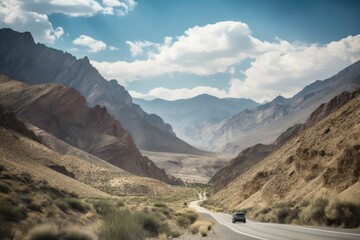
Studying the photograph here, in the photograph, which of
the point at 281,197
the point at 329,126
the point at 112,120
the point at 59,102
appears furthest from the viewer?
the point at 112,120

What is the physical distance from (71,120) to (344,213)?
136495mm

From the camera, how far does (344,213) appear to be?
19.8 m

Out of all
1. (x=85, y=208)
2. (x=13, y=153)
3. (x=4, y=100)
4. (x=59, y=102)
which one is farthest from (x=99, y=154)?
(x=85, y=208)

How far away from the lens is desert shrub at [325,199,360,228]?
757 inches

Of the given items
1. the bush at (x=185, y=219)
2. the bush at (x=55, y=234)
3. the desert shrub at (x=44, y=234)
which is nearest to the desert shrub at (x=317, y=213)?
the bush at (x=185, y=219)


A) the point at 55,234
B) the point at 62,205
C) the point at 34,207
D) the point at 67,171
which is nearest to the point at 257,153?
the point at 67,171

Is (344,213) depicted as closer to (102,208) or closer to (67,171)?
(102,208)

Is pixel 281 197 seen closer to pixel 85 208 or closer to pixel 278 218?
pixel 278 218

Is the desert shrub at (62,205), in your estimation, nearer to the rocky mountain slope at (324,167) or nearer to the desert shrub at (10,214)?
the desert shrub at (10,214)

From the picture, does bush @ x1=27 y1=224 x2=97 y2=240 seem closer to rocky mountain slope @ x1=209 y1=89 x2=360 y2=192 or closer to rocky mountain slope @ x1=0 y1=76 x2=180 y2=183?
rocky mountain slope @ x1=209 y1=89 x2=360 y2=192

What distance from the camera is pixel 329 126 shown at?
5078 centimetres

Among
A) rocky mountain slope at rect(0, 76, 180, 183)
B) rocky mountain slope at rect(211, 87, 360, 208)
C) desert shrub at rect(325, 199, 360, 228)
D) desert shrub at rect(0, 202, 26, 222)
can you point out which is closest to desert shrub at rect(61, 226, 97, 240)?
desert shrub at rect(0, 202, 26, 222)

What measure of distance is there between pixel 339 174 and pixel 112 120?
136716 mm

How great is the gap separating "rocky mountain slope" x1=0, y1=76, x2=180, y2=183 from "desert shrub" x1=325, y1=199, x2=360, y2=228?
118573mm
